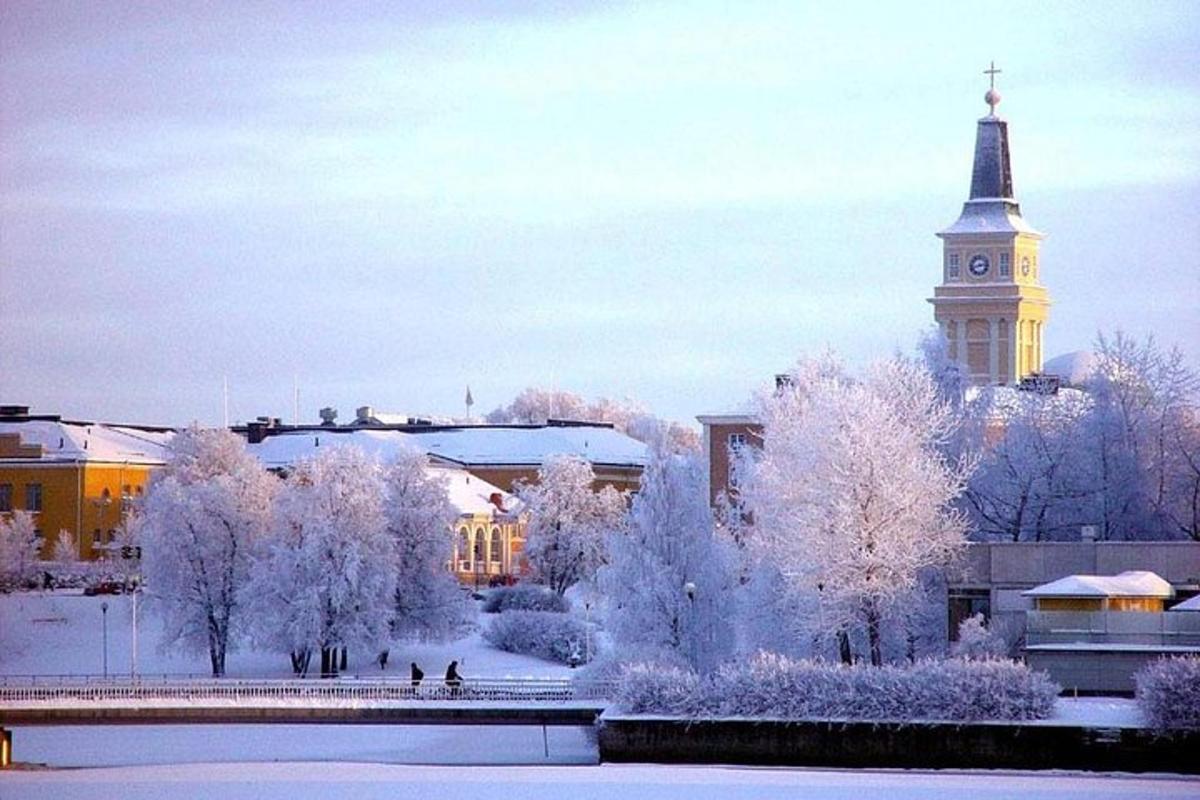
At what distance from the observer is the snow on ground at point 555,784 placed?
3803cm

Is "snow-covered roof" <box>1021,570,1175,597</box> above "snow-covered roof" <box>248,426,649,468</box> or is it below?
below

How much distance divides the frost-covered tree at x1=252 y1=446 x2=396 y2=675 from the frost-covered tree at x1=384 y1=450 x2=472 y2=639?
1280 millimetres

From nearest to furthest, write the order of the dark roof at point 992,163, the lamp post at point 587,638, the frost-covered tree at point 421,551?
the lamp post at point 587,638 → the frost-covered tree at point 421,551 → the dark roof at point 992,163

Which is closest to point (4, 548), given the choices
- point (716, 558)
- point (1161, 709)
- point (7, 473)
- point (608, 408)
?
point (7, 473)

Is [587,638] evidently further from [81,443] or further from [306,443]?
[306,443]

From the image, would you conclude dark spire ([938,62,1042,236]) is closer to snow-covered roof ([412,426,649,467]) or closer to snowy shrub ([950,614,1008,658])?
snow-covered roof ([412,426,649,467])

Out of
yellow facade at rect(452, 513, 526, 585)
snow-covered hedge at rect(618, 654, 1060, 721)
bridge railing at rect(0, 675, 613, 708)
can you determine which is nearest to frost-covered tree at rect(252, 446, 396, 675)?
bridge railing at rect(0, 675, 613, 708)

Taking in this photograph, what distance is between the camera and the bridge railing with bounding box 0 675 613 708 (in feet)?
177

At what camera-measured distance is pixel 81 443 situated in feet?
373

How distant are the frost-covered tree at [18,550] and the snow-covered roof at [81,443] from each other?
6.26m

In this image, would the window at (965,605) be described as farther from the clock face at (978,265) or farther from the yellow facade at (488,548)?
the clock face at (978,265)

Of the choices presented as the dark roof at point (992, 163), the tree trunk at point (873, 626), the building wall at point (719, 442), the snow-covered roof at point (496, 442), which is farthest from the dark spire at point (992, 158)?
the tree trunk at point (873, 626)

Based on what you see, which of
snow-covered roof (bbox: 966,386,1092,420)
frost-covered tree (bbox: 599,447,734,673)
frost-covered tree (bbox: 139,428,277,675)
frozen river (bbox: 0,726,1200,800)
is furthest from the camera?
frost-covered tree (bbox: 139,428,277,675)

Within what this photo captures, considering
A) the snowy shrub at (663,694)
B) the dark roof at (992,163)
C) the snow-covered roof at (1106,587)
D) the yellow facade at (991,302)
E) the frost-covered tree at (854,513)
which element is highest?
the dark roof at (992,163)
